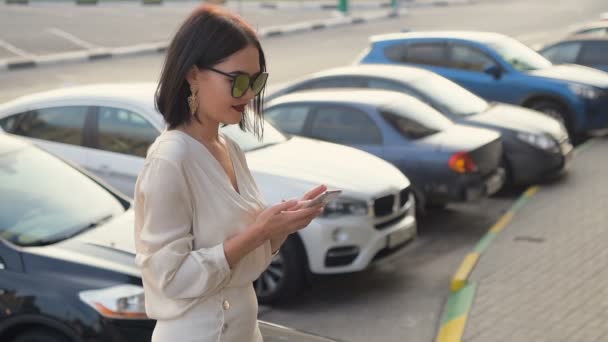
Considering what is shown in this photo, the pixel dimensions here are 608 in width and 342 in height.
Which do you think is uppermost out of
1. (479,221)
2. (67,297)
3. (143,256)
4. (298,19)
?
(143,256)

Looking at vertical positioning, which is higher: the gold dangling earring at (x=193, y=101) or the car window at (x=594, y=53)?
the gold dangling earring at (x=193, y=101)

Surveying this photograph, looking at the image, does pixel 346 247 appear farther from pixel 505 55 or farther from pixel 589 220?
pixel 505 55

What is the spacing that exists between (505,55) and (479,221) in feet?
13.1

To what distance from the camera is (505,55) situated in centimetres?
1249

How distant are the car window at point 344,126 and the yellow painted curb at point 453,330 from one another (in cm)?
291

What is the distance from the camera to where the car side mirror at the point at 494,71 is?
12.2 metres

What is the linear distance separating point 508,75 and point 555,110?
2.69 feet

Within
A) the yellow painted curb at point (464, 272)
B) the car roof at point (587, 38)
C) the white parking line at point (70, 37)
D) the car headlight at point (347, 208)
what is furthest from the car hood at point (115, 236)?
the white parking line at point (70, 37)

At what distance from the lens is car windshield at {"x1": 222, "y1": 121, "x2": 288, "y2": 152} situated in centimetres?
753

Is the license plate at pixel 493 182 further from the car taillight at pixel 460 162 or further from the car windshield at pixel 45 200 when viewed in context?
the car windshield at pixel 45 200

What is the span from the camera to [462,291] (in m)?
6.84

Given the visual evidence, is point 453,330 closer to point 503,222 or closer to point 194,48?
point 503,222

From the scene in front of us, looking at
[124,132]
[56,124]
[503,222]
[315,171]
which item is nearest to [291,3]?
[503,222]

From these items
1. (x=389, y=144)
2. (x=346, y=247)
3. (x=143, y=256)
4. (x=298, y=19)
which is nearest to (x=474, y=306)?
(x=346, y=247)
